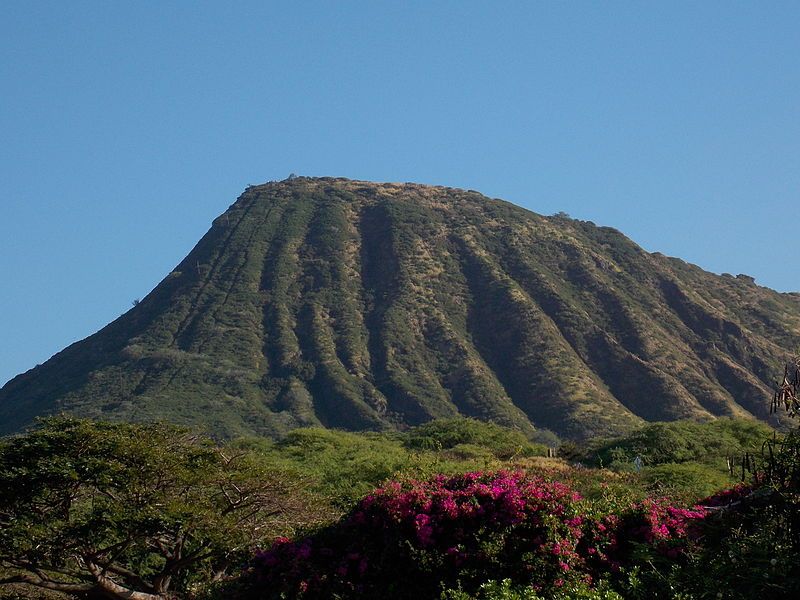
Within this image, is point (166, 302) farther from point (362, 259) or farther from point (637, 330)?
A: point (637, 330)

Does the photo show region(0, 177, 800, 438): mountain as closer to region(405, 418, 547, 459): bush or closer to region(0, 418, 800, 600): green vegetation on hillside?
region(405, 418, 547, 459): bush

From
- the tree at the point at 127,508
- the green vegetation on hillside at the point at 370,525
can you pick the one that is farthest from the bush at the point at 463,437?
the tree at the point at 127,508

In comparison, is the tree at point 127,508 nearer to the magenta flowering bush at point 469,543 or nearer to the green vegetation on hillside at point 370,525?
the green vegetation on hillside at point 370,525

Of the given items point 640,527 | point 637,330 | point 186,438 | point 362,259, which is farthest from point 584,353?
point 640,527

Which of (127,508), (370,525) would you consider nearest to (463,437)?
(127,508)

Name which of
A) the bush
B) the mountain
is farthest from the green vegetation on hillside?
the mountain

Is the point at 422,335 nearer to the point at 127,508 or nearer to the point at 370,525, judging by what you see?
the point at 127,508
